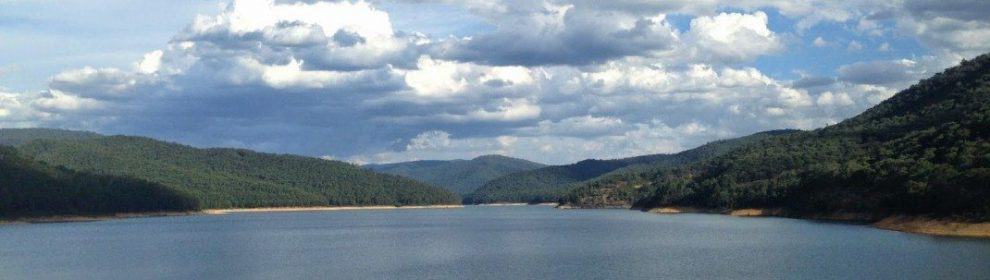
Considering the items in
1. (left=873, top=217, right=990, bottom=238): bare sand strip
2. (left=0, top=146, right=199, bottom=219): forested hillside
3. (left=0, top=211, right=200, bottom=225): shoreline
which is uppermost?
(left=0, top=146, right=199, bottom=219): forested hillside

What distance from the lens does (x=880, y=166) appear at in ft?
298

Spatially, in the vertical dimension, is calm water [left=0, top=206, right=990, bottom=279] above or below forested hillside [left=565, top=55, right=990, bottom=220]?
below

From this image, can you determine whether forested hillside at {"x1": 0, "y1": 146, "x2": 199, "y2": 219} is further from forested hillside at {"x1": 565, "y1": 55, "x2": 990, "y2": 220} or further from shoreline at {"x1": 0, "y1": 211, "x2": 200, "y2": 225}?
forested hillside at {"x1": 565, "y1": 55, "x2": 990, "y2": 220}

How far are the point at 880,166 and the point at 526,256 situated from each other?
4412 centimetres

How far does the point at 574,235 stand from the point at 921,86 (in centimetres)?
8771

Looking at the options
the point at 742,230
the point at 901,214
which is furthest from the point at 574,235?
the point at 901,214

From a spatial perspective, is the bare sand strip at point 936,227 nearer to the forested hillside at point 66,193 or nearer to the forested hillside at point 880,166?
the forested hillside at point 880,166

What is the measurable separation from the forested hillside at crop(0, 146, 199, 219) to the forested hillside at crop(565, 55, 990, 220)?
80149 millimetres

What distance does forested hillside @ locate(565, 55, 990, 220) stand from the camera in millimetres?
74750

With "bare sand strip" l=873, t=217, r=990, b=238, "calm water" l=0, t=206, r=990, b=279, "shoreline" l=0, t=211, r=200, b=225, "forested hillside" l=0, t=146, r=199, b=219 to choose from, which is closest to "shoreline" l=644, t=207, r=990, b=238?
"bare sand strip" l=873, t=217, r=990, b=238

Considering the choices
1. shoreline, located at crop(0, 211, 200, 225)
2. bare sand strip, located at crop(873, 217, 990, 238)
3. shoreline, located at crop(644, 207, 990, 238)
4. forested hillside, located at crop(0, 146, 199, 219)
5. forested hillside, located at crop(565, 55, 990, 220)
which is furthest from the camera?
forested hillside, located at crop(0, 146, 199, 219)

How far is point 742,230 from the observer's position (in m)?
84.4

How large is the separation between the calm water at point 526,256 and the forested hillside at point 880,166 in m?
5.04

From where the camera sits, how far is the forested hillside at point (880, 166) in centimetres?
7475
